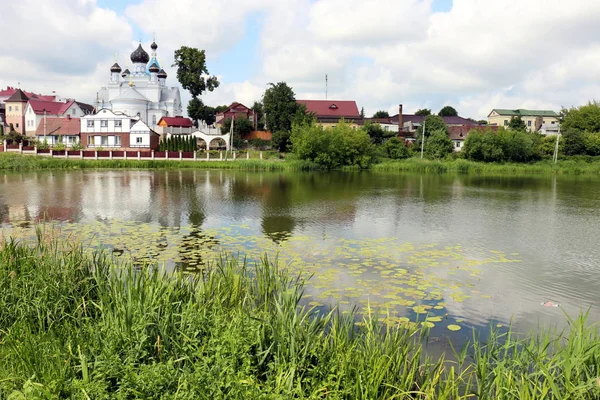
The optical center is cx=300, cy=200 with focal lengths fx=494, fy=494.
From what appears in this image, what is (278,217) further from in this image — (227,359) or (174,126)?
(174,126)

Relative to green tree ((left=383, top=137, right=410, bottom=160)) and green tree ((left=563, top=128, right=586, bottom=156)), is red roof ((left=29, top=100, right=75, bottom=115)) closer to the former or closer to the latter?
green tree ((left=383, top=137, right=410, bottom=160))

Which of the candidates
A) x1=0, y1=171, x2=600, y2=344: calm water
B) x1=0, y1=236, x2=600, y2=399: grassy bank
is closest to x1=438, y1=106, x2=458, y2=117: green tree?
x1=0, y1=171, x2=600, y2=344: calm water

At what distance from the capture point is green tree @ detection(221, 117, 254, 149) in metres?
63.8

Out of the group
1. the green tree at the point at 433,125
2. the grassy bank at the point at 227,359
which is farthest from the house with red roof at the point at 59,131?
the grassy bank at the point at 227,359

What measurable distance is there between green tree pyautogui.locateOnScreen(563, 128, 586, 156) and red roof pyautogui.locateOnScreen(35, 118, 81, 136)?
64522 mm

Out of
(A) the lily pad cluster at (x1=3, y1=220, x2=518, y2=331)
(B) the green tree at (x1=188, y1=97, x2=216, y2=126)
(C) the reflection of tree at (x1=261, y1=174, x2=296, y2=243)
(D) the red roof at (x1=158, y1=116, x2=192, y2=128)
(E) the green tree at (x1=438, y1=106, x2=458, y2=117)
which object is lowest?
(A) the lily pad cluster at (x1=3, y1=220, x2=518, y2=331)

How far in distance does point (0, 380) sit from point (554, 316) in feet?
26.2

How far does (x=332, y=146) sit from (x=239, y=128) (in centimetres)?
1592

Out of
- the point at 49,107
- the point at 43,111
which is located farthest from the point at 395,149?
the point at 49,107

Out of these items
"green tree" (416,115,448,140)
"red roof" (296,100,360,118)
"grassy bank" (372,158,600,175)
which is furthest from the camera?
"red roof" (296,100,360,118)

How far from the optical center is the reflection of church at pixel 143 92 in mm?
72812

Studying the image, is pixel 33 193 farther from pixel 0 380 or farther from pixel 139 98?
pixel 139 98

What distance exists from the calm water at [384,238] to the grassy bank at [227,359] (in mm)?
1834

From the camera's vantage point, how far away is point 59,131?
6694 centimetres
